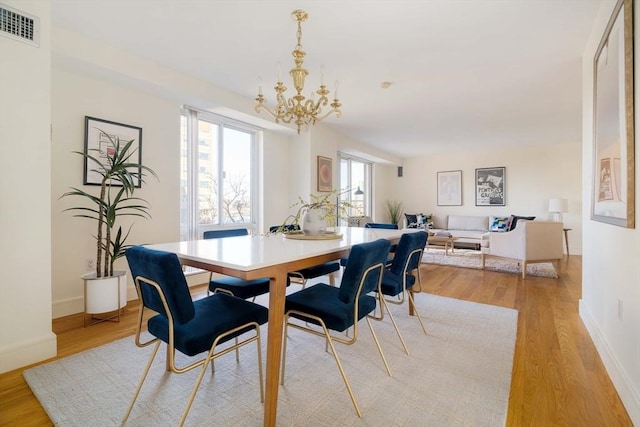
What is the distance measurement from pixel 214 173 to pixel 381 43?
8.54 feet

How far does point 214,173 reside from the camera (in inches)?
160

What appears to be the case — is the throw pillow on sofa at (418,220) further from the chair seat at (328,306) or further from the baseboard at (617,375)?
the chair seat at (328,306)

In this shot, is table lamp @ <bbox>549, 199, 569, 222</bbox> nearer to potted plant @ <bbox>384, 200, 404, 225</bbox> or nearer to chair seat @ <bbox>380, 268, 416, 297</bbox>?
potted plant @ <bbox>384, 200, 404, 225</bbox>

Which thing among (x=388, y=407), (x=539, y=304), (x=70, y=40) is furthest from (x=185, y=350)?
(x=539, y=304)

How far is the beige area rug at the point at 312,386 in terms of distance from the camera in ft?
4.73

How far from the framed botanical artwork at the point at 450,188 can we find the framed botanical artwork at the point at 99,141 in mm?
7005

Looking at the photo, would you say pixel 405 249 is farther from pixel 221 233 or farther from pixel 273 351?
pixel 221 233

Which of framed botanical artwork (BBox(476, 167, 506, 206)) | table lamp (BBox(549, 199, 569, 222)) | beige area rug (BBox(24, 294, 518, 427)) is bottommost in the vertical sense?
beige area rug (BBox(24, 294, 518, 427))

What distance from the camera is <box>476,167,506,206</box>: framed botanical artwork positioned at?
7.22 metres

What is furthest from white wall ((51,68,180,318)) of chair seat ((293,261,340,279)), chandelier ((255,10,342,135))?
chair seat ((293,261,340,279))

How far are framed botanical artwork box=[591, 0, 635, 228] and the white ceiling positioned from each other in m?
0.49

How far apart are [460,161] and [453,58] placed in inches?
215

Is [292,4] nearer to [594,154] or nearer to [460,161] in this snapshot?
[594,154]

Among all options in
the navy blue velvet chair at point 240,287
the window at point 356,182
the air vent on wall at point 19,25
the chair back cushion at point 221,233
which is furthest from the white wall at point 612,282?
the window at point 356,182
